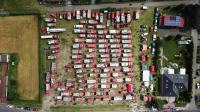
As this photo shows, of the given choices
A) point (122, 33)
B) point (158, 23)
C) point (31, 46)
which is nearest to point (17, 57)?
point (31, 46)

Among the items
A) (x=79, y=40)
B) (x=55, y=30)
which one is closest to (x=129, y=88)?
(x=79, y=40)

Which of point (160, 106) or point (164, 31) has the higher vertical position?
point (164, 31)

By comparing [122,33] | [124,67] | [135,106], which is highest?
[122,33]

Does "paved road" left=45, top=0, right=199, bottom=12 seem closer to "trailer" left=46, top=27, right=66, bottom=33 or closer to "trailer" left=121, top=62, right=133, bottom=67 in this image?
"trailer" left=46, top=27, right=66, bottom=33

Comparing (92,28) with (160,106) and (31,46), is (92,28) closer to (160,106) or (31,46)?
(31,46)

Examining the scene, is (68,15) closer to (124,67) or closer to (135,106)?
(124,67)

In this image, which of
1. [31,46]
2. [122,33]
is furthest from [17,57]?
[122,33]

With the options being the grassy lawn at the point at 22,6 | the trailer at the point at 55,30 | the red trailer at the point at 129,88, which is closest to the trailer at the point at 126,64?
the red trailer at the point at 129,88

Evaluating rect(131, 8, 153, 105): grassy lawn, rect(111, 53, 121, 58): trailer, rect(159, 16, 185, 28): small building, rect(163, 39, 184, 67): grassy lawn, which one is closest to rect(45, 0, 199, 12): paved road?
rect(131, 8, 153, 105): grassy lawn
